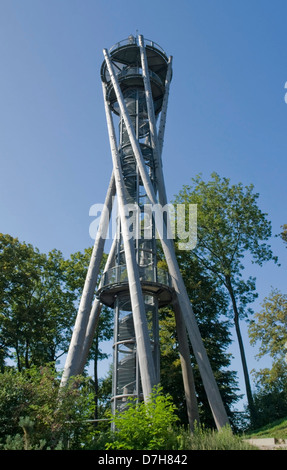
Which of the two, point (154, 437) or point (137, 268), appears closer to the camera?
point (154, 437)

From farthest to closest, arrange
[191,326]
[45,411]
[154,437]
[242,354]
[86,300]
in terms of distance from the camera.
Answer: [242,354], [86,300], [191,326], [45,411], [154,437]

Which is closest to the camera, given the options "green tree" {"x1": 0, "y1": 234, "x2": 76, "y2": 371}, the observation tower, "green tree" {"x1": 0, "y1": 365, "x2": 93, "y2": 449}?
"green tree" {"x1": 0, "y1": 365, "x2": 93, "y2": 449}

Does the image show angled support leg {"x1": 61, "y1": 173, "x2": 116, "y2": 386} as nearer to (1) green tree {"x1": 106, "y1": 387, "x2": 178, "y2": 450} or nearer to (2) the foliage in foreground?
(2) the foliage in foreground

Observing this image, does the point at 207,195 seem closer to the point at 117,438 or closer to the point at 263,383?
the point at 263,383

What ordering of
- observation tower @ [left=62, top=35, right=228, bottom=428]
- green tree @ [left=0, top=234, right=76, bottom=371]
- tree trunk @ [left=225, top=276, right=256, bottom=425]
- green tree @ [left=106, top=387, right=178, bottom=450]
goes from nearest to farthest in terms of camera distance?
1. green tree @ [left=106, top=387, right=178, bottom=450]
2. observation tower @ [left=62, top=35, right=228, bottom=428]
3. tree trunk @ [left=225, top=276, right=256, bottom=425]
4. green tree @ [left=0, top=234, right=76, bottom=371]

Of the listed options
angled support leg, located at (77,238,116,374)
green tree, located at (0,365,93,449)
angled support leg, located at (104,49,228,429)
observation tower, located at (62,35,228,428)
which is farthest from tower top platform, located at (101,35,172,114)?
green tree, located at (0,365,93,449)

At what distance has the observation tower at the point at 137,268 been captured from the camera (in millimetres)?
13797

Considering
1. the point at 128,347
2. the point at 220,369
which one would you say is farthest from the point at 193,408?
the point at 220,369

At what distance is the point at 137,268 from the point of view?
1470 centimetres

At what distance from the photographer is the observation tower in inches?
543

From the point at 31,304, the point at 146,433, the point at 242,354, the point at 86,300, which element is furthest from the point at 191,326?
the point at 31,304

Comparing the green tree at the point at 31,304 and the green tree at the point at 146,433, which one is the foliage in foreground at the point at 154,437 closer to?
the green tree at the point at 146,433

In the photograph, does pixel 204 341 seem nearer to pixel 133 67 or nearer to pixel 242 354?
pixel 242 354

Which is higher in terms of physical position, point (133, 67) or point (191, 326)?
point (133, 67)
